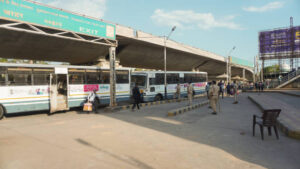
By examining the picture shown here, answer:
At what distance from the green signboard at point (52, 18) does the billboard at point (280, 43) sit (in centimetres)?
4767

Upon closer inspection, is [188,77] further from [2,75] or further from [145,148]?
[145,148]

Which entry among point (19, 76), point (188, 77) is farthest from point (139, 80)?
point (19, 76)

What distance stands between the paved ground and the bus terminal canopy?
6808 millimetres

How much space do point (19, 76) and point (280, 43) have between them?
54513 mm

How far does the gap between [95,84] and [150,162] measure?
10.8 metres

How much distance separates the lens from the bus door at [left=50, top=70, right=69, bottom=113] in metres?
12.4

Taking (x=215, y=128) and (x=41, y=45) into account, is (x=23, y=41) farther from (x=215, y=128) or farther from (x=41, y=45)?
(x=215, y=128)

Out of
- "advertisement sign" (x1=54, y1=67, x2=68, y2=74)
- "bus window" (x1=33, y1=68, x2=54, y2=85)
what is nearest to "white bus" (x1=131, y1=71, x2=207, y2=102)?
"advertisement sign" (x1=54, y1=67, x2=68, y2=74)

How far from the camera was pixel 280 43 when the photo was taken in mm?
49406

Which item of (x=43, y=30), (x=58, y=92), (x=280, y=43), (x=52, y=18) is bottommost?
(x=58, y=92)

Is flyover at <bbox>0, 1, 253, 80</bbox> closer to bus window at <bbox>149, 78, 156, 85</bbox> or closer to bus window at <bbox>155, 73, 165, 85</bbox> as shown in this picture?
bus window at <bbox>149, 78, 156, 85</bbox>

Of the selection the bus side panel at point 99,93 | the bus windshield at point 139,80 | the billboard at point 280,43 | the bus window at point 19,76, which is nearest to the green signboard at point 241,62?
the billboard at point 280,43

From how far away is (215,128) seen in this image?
793 cm

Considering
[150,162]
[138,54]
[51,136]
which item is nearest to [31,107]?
[51,136]
